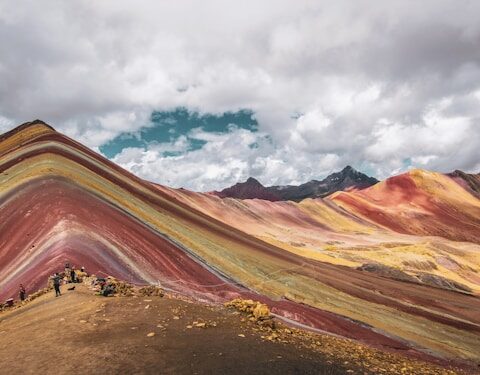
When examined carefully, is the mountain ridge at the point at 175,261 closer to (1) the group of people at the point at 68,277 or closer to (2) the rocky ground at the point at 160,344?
(1) the group of people at the point at 68,277

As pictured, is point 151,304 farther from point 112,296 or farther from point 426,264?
point 426,264

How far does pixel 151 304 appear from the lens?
20.6 m

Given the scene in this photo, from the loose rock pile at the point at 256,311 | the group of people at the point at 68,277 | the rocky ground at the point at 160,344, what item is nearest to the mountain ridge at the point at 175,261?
the group of people at the point at 68,277

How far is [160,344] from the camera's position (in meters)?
16.1

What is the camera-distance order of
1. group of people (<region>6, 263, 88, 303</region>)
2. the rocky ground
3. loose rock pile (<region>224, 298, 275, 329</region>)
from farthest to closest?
1. group of people (<region>6, 263, 88, 303</region>)
2. loose rock pile (<region>224, 298, 275, 329</region>)
3. the rocky ground

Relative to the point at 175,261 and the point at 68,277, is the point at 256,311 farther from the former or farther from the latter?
the point at 175,261

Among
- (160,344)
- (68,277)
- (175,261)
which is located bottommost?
(160,344)

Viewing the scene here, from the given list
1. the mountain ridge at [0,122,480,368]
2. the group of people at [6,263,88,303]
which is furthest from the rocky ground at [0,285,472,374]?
the mountain ridge at [0,122,480,368]

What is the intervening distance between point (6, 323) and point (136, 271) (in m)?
13.6

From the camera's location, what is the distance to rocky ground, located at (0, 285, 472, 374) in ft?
48.2

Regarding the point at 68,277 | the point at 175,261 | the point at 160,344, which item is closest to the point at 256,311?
the point at 160,344

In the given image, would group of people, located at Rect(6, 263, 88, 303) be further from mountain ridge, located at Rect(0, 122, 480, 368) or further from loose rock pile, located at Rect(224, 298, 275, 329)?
loose rock pile, located at Rect(224, 298, 275, 329)

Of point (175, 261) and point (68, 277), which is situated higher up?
point (175, 261)

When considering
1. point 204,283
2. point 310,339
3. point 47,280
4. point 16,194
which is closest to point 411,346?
point 204,283
